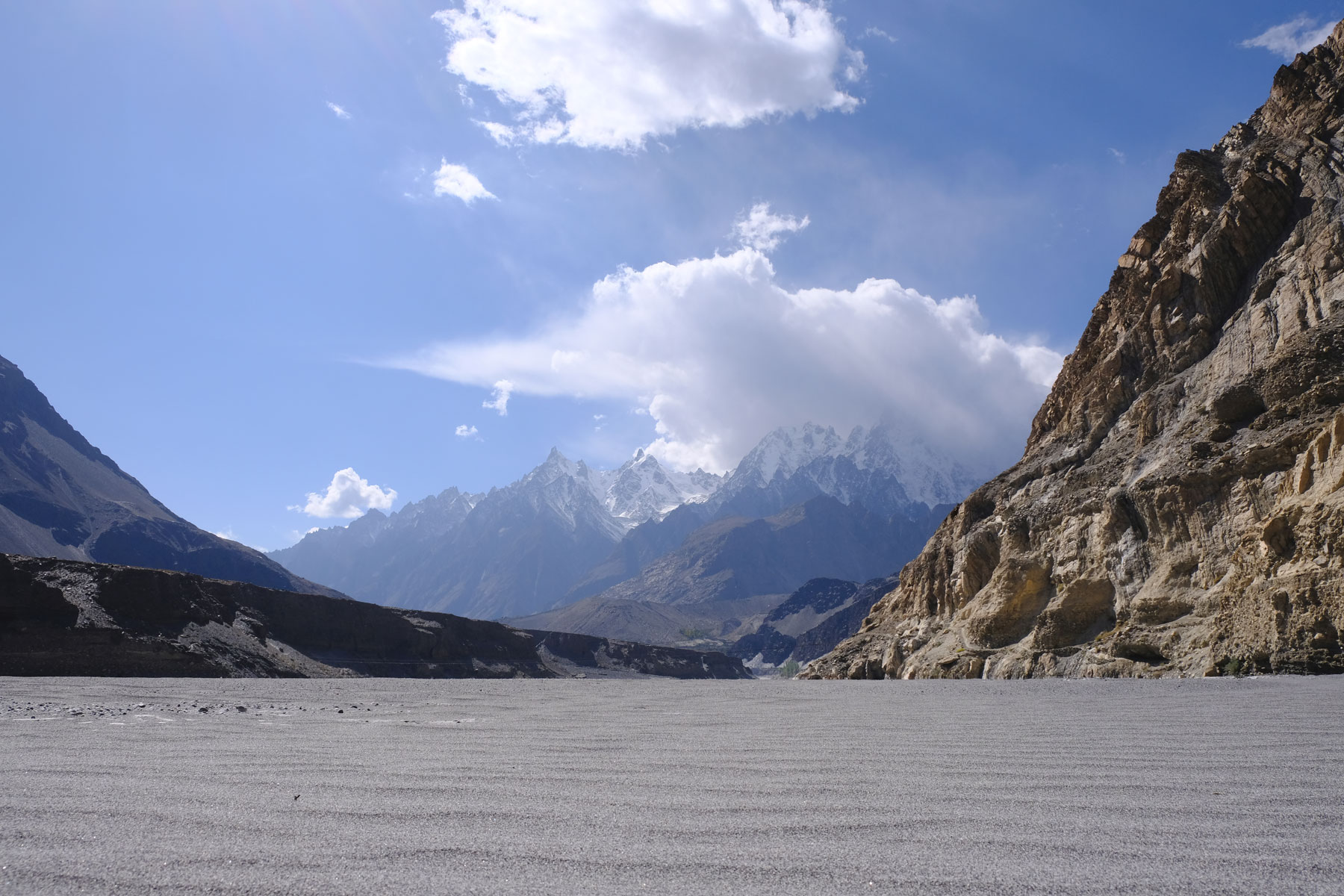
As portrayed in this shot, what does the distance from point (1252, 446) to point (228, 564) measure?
179 meters

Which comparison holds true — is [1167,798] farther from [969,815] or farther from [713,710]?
[713,710]

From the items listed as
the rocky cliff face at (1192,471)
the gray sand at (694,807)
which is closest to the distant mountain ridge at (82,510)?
the rocky cliff face at (1192,471)

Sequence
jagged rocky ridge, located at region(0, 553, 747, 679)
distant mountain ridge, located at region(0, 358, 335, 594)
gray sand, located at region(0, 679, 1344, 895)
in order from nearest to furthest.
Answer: gray sand, located at region(0, 679, 1344, 895), jagged rocky ridge, located at region(0, 553, 747, 679), distant mountain ridge, located at region(0, 358, 335, 594)

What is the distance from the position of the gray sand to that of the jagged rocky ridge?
41.3 metres

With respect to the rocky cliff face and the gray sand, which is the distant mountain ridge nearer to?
the rocky cliff face

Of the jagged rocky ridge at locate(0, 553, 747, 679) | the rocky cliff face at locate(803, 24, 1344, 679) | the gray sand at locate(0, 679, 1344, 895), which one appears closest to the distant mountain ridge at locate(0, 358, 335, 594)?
the jagged rocky ridge at locate(0, 553, 747, 679)

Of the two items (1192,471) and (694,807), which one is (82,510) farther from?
(694,807)

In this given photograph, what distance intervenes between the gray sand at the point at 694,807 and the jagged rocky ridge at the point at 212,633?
41.3m

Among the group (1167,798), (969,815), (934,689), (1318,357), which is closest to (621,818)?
(969,815)

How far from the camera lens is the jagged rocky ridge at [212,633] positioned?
43969 mm

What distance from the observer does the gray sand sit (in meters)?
3.75

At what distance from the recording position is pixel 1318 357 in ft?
78.3

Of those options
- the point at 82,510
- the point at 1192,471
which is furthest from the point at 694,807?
the point at 82,510

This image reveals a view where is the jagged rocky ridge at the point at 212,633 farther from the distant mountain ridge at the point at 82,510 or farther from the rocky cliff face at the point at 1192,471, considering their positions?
the distant mountain ridge at the point at 82,510
